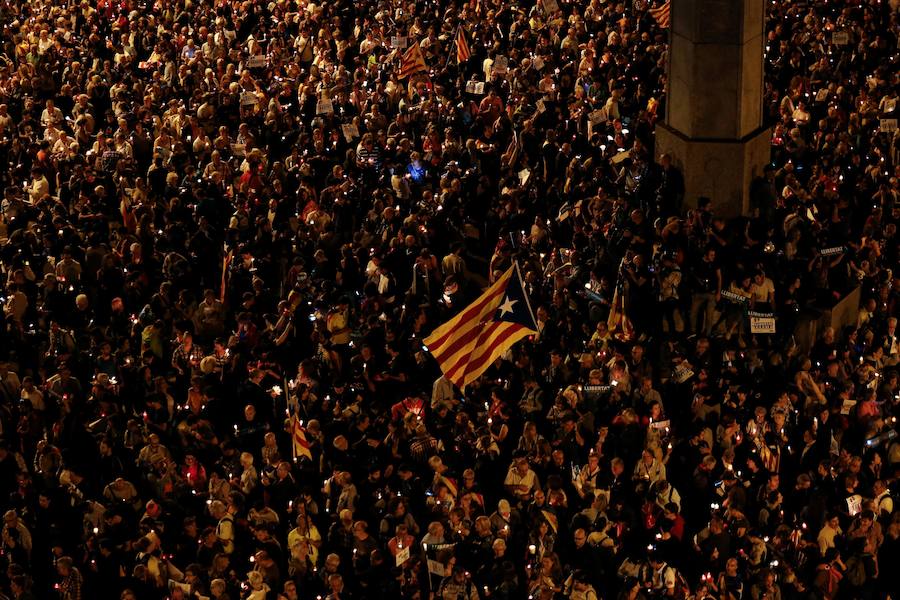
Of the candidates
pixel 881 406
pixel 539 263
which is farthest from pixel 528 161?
pixel 881 406

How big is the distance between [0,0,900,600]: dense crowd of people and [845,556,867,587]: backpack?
2cm

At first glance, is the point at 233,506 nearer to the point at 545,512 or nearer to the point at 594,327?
the point at 545,512

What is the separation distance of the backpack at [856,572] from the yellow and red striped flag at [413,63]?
52.6 ft

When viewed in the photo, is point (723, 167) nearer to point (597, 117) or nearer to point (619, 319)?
point (597, 117)

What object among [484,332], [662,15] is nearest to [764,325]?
[484,332]

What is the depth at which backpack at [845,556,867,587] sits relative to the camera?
1997 centimetres

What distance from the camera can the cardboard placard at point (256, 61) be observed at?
35.5 metres

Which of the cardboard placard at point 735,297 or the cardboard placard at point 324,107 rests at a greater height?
the cardboard placard at point 324,107

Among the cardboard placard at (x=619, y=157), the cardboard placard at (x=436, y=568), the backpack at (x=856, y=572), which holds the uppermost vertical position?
the cardboard placard at (x=619, y=157)

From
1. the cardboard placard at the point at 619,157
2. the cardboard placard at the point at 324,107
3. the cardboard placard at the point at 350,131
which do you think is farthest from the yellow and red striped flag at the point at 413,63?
the cardboard placard at the point at 619,157

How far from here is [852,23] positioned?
33.5 metres

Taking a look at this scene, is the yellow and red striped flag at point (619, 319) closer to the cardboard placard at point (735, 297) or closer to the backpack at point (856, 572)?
the cardboard placard at point (735, 297)

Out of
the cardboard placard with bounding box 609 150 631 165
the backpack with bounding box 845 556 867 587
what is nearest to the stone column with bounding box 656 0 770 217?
the cardboard placard with bounding box 609 150 631 165

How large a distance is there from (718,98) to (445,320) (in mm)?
5445
